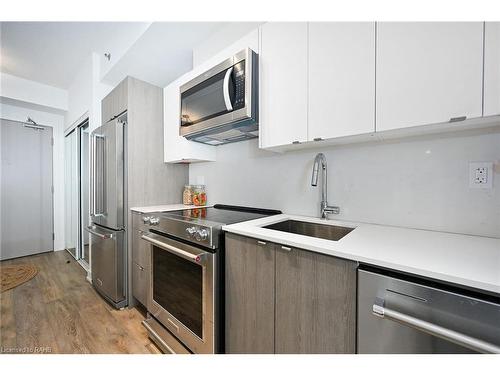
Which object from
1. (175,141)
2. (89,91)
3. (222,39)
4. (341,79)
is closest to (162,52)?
(222,39)

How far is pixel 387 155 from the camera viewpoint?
1171 millimetres

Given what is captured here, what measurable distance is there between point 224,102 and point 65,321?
2169 mm

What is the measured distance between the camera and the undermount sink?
4.10ft

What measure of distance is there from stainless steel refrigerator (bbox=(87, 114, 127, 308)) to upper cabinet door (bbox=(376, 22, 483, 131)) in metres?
2.03

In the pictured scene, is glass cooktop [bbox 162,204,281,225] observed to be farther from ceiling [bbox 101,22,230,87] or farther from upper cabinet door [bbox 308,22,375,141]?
ceiling [bbox 101,22,230,87]

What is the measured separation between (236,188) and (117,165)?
1.10 meters

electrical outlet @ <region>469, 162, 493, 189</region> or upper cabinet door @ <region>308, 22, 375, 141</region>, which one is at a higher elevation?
upper cabinet door @ <region>308, 22, 375, 141</region>

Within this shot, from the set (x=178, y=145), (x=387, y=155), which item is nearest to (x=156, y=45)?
(x=178, y=145)

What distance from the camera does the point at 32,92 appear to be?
3088 millimetres

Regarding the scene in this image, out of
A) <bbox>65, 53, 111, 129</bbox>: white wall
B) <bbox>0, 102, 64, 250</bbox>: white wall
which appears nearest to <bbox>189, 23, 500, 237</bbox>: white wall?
<bbox>65, 53, 111, 129</bbox>: white wall

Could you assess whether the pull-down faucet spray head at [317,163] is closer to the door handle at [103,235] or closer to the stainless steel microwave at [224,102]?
the stainless steel microwave at [224,102]

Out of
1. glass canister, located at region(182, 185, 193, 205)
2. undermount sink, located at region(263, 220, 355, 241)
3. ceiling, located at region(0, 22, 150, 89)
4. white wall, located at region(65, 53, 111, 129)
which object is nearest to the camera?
undermount sink, located at region(263, 220, 355, 241)

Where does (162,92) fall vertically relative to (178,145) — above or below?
above
